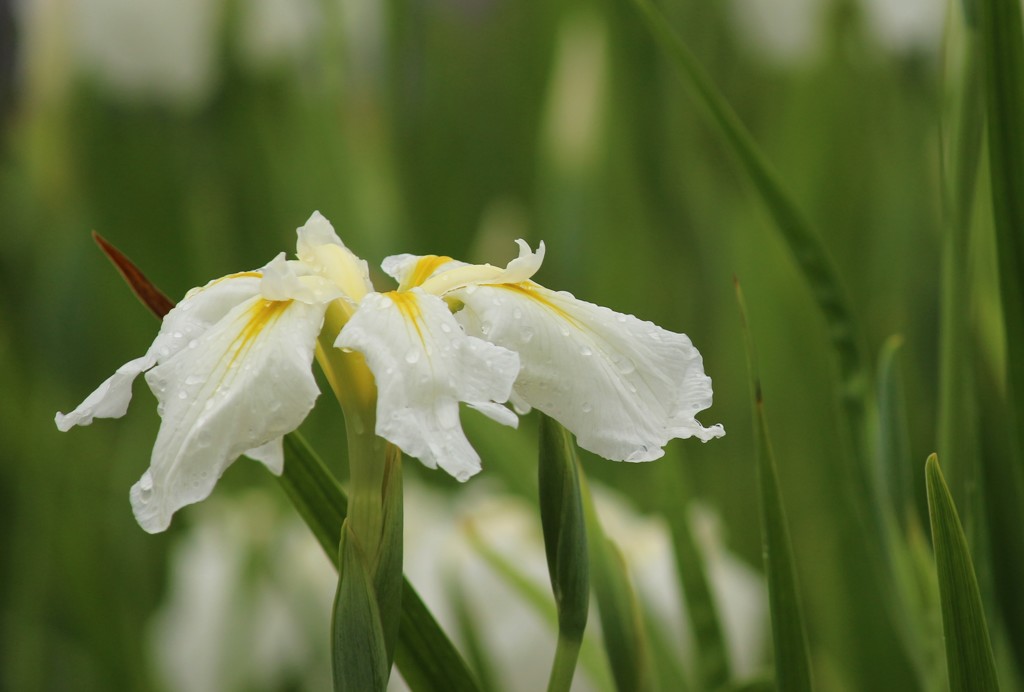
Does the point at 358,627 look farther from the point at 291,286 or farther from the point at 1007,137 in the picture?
the point at 1007,137

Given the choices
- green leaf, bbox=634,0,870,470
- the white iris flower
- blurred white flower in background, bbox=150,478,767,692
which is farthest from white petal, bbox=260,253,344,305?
blurred white flower in background, bbox=150,478,767,692

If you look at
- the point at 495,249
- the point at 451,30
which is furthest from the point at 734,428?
the point at 451,30

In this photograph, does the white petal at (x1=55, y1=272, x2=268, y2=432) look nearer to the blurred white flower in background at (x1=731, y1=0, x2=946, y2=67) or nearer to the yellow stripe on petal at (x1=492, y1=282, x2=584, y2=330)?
the yellow stripe on petal at (x1=492, y1=282, x2=584, y2=330)

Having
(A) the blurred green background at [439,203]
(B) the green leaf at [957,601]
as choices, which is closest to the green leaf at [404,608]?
(B) the green leaf at [957,601]

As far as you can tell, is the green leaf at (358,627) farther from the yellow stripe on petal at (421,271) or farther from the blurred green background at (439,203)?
the blurred green background at (439,203)

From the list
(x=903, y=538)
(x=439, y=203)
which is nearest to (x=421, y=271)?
(x=903, y=538)

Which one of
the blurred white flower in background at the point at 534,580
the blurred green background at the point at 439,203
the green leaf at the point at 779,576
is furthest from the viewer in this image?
the blurred green background at the point at 439,203
